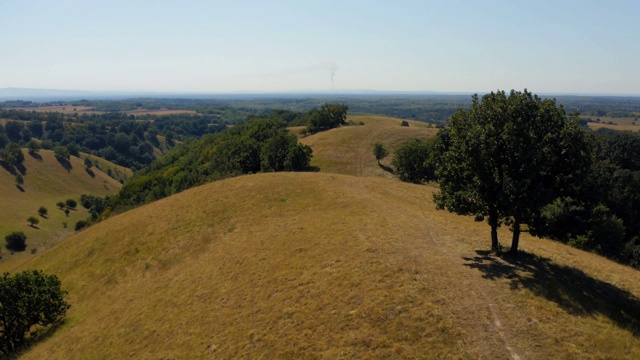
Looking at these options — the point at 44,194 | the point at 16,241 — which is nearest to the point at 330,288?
the point at 16,241

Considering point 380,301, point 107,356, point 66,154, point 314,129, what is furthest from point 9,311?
point 66,154

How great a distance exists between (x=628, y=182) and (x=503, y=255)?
63.5m

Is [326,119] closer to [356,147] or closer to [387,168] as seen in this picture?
[356,147]

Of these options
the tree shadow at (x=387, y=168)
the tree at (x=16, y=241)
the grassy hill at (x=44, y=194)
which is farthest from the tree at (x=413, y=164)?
the tree at (x=16, y=241)

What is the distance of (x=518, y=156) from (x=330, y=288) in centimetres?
1513

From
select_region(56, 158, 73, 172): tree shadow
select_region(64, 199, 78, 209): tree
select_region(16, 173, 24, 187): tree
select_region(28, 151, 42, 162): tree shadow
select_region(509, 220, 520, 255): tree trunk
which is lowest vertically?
select_region(64, 199, 78, 209): tree

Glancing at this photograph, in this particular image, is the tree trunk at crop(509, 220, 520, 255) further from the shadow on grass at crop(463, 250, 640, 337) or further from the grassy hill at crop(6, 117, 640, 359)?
the grassy hill at crop(6, 117, 640, 359)

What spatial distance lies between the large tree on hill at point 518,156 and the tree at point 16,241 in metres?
131

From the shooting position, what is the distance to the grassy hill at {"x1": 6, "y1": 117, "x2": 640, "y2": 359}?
57.2ft

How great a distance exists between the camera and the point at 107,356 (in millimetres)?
24188

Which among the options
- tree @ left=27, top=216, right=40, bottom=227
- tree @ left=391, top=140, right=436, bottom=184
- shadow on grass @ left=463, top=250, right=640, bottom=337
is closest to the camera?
shadow on grass @ left=463, top=250, right=640, bottom=337

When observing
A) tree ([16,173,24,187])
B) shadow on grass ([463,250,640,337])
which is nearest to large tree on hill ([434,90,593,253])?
shadow on grass ([463,250,640,337])

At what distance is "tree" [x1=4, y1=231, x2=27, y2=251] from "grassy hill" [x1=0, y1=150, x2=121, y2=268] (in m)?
2.05

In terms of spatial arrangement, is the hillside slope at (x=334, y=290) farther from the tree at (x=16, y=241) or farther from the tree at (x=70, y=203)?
the tree at (x=70, y=203)
